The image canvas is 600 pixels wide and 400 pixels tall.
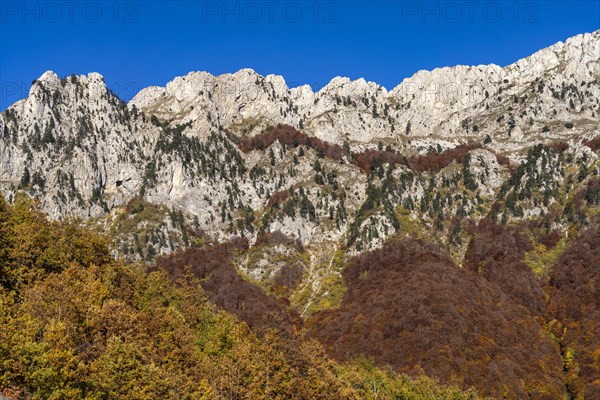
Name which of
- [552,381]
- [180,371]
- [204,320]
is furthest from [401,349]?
[180,371]

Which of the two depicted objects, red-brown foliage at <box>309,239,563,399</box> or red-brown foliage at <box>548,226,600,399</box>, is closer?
red-brown foliage at <box>309,239,563,399</box>

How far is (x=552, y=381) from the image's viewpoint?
16062 centimetres

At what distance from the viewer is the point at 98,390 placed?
49.3 m

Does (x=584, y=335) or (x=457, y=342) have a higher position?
(x=584, y=335)

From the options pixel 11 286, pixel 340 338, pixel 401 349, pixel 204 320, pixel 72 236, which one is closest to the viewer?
pixel 11 286

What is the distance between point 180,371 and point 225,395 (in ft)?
24.5

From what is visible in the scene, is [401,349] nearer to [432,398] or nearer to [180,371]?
[432,398]

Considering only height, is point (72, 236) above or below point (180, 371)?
above

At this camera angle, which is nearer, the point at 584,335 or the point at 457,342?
the point at 457,342

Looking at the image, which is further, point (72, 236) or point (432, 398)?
point (432, 398)

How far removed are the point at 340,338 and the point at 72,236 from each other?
108318 mm

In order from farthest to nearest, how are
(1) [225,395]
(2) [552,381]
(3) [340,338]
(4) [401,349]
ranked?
(3) [340,338], (4) [401,349], (2) [552,381], (1) [225,395]

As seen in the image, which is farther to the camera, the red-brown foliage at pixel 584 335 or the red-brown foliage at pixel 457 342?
the red-brown foliage at pixel 584 335

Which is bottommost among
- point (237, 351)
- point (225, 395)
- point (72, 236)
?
point (225, 395)
